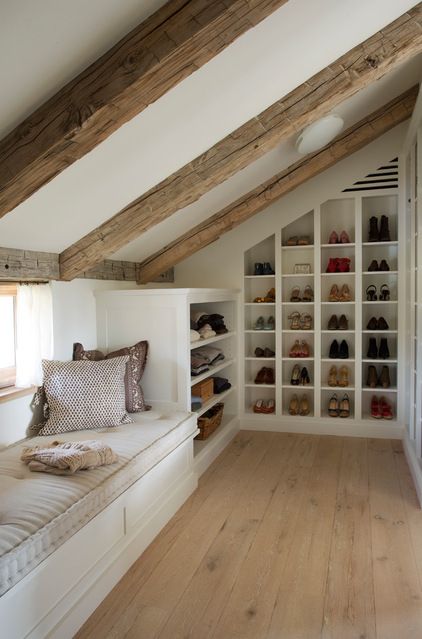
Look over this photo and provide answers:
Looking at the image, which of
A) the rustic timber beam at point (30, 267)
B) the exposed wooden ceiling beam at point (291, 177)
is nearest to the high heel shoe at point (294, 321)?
the exposed wooden ceiling beam at point (291, 177)

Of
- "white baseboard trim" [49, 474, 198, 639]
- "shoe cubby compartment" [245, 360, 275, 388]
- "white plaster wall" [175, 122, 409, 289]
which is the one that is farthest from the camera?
"shoe cubby compartment" [245, 360, 275, 388]

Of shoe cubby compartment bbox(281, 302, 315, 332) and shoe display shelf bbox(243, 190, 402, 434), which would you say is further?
shoe cubby compartment bbox(281, 302, 315, 332)

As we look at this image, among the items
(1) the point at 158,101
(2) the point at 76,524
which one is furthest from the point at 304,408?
(1) the point at 158,101

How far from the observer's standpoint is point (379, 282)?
4418 millimetres

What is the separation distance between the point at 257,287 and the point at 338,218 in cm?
99

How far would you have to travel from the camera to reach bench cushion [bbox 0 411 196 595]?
5.22ft

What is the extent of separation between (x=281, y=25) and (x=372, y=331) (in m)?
2.90

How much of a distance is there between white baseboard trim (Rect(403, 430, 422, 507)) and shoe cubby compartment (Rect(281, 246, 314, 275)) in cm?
170

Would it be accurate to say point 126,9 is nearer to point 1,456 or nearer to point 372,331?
point 1,456

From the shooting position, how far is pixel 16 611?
5.09ft

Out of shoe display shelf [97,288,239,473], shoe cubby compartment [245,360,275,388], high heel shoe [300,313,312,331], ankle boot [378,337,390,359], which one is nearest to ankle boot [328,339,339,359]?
high heel shoe [300,313,312,331]

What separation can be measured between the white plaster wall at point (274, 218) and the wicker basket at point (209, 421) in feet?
3.88

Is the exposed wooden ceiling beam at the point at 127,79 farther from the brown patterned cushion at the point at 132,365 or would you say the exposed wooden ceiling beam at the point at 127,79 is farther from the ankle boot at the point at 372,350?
the ankle boot at the point at 372,350

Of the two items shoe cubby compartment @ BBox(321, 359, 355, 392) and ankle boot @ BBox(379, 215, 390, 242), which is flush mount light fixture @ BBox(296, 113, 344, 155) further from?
shoe cubby compartment @ BBox(321, 359, 355, 392)
